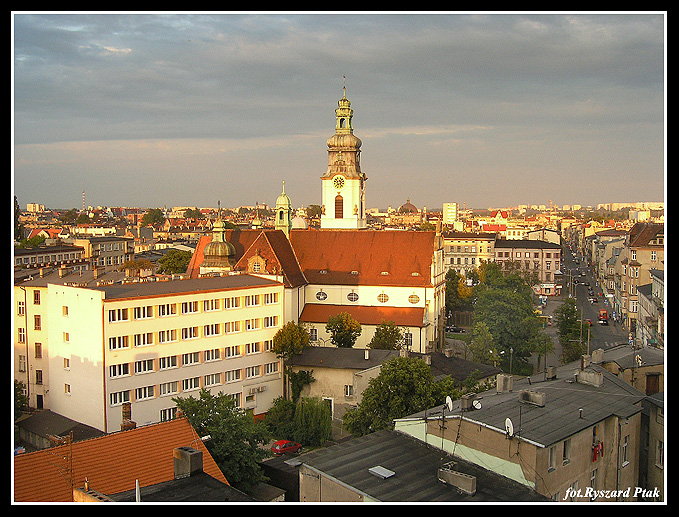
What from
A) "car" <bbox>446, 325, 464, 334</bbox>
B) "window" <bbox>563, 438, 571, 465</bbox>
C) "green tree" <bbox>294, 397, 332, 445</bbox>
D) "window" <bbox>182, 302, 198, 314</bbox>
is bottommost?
"green tree" <bbox>294, 397, 332, 445</bbox>

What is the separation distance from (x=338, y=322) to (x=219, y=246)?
39.5 feet

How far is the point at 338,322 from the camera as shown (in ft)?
168

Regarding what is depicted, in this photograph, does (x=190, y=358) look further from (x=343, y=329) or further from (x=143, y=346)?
(x=343, y=329)

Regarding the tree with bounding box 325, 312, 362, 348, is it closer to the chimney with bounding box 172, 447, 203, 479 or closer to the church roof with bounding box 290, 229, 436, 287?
the church roof with bounding box 290, 229, 436, 287

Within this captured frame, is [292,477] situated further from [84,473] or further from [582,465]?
[582,465]

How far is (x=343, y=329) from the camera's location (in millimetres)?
51094

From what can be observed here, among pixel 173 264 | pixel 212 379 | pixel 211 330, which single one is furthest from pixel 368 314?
pixel 173 264

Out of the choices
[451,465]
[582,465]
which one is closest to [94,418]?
[451,465]

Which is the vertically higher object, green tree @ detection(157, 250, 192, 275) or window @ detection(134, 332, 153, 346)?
green tree @ detection(157, 250, 192, 275)

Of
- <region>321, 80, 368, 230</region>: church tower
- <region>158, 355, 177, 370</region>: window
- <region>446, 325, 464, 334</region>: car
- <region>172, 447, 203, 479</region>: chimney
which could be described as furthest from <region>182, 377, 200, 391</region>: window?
<region>446, 325, 464, 334</region>: car

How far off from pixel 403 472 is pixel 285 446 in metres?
20.2

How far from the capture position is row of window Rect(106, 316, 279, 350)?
1508 inches

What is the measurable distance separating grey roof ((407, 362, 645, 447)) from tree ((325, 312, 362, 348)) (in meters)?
27.0

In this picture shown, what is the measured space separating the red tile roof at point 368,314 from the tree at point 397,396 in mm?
22895
